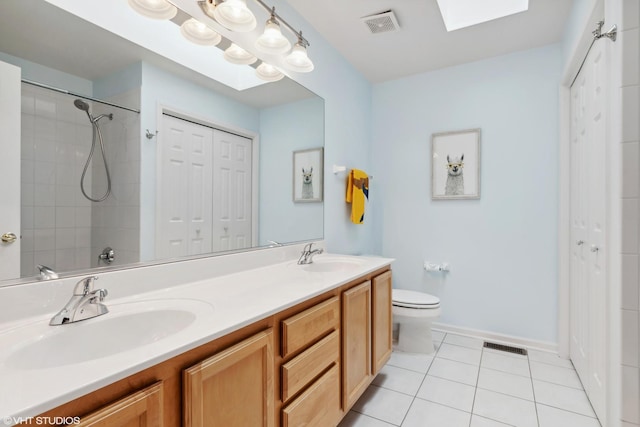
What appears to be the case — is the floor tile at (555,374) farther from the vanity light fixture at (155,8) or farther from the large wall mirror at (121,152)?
the vanity light fixture at (155,8)

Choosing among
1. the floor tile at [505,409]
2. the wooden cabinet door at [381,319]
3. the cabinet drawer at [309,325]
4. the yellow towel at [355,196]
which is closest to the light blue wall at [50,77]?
the cabinet drawer at [309,325]

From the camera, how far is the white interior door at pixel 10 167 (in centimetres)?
89

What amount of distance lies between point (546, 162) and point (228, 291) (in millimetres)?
2584

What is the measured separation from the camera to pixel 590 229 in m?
1.74

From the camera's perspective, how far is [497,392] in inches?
74.4

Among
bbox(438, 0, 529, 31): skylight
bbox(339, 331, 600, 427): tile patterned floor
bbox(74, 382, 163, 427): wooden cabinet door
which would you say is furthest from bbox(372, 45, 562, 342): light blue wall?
bbox(74, 382, 163, 427): wooden cabinet door

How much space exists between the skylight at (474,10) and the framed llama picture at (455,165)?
0.86 meters

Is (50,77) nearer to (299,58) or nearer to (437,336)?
(299,58)

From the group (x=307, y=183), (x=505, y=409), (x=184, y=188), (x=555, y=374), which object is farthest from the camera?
(x=307, y=183)

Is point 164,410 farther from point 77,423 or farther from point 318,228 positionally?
point 318,228

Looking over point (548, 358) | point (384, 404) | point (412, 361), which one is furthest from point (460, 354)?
point (384, 404)

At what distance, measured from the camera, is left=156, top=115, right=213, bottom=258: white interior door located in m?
1.33

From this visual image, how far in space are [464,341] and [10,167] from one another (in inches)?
119

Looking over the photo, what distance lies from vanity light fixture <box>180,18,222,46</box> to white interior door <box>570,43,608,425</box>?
1.85 metres
